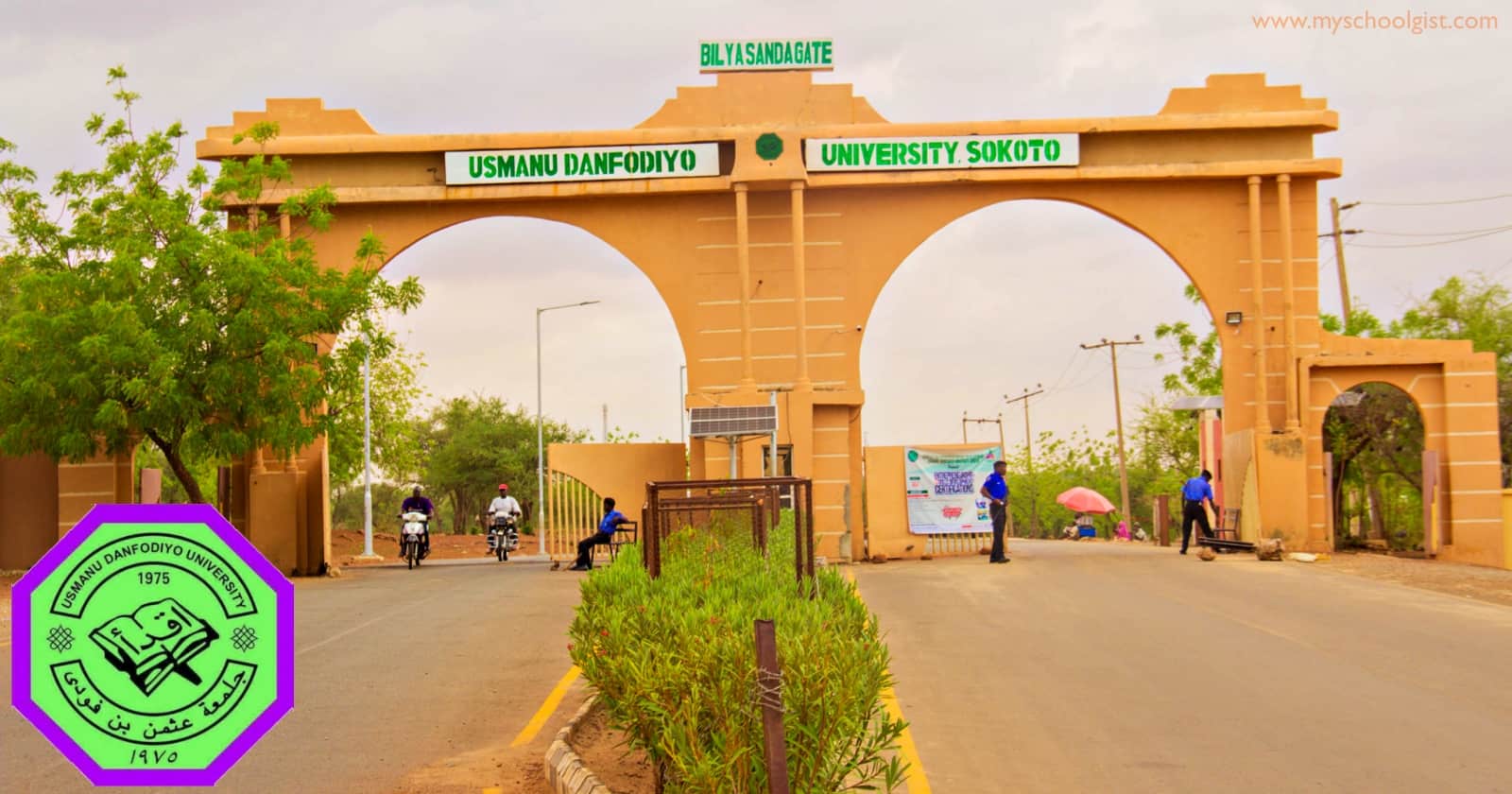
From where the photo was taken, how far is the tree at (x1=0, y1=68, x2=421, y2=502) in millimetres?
22328

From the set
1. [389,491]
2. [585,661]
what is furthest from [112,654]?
[389,491]

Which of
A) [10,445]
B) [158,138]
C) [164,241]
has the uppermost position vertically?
[158,138]

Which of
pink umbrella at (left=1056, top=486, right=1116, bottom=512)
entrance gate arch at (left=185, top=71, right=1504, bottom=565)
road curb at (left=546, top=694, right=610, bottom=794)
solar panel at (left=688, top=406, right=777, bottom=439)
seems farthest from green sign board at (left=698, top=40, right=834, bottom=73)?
pink umbrella at (left=1056, top=486, right=1116, bottom=512)

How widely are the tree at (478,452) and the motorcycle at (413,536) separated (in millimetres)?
31828

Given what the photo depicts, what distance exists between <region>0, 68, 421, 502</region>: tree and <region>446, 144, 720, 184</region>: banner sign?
3.01 metres

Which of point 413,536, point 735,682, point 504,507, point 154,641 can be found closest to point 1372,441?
point 504,507

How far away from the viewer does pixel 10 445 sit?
2322 cm

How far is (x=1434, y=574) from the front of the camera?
21594mm

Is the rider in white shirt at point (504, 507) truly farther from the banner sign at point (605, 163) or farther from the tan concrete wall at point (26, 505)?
the tan concrete wall at point (26, 505)

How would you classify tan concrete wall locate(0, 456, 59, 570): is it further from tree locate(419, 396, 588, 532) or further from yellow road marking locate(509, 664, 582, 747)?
tree locate(419, 396, 588, 532)

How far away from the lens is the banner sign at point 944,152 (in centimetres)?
2644

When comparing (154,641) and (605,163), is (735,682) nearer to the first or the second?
(154,641)

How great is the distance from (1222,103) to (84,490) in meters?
20.3

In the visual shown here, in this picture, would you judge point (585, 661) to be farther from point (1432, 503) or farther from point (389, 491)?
point (389, 491)
